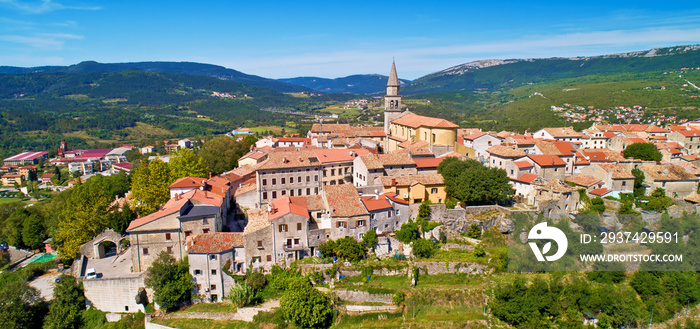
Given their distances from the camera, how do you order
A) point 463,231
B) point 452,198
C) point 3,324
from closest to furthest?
point 3,324 → point 463,231 → point 452,198

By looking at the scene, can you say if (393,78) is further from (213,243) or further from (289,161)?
(213,243)

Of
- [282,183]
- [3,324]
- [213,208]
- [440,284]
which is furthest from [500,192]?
[3,324]

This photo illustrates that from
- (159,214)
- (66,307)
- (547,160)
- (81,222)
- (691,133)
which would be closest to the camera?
(66,307)

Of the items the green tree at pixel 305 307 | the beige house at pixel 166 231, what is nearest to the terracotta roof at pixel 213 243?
the beige house at pixel 166 231

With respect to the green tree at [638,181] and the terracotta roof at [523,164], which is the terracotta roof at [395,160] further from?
the green tree at [638,181]

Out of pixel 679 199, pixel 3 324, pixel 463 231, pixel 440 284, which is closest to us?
pixel 3 324

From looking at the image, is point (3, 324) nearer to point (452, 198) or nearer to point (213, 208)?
point (213, 208)

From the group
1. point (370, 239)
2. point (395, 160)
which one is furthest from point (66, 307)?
point (395, 160)
